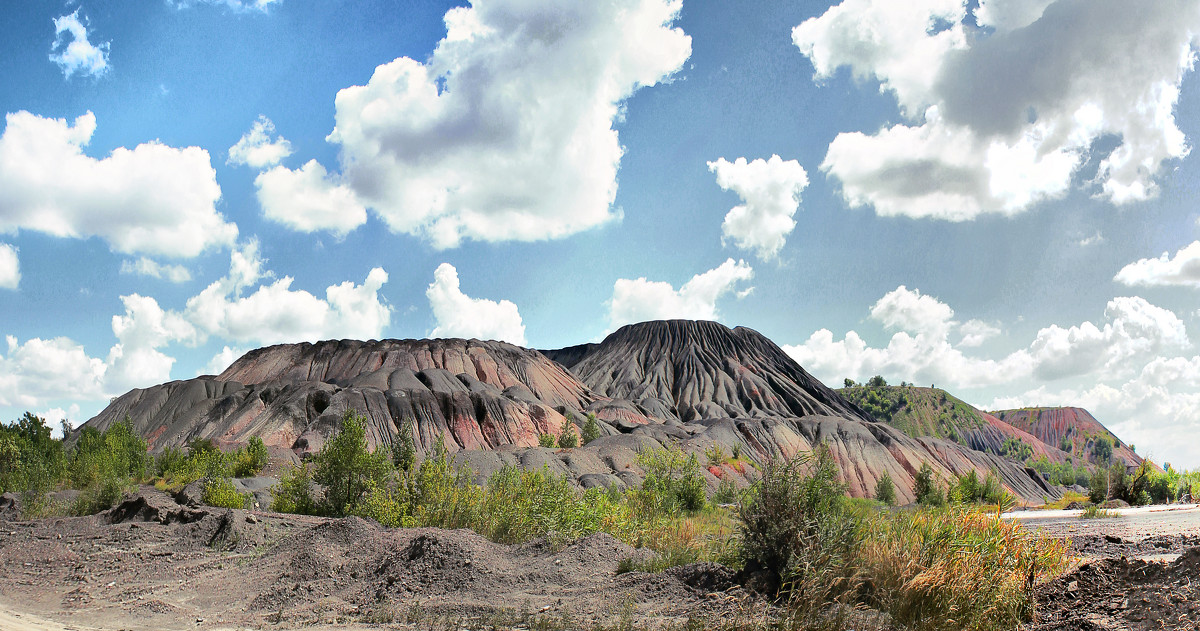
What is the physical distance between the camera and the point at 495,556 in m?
13.5

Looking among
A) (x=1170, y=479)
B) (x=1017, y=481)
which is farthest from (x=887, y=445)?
(x=1170, y=479)

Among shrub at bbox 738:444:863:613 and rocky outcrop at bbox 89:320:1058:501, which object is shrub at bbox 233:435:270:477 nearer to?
rocky outcrop at bbox 89:320:1058:501

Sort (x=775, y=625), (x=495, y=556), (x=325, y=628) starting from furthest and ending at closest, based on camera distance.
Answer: (x=495, y=556) < (x=325, y=628) < (x=775, y=625)

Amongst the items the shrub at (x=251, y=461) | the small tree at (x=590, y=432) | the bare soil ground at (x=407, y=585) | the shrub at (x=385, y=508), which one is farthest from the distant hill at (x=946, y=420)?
the bare soil ground at (x=407, y=585)

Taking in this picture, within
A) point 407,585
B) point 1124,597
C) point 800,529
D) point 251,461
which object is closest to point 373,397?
point 251,461

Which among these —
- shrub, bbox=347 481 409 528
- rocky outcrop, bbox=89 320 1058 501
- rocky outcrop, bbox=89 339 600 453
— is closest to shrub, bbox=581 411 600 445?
rocky outcrop, bbox=89 320 1058 501

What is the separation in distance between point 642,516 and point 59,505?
894 inches

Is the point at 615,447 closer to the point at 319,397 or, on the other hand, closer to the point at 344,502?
the point at 319,397

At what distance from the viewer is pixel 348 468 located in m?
21.8

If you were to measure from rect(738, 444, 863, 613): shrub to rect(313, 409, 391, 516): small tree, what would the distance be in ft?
44.3

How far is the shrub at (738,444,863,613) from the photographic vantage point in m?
10.1

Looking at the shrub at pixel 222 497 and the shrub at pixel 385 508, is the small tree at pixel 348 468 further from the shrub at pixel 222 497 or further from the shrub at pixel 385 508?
the shrub at pixel 222 497

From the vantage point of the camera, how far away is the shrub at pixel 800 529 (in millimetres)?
10055

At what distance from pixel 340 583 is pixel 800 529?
27.3 feet
